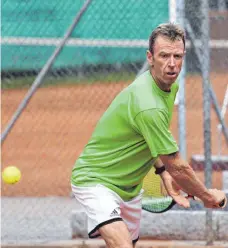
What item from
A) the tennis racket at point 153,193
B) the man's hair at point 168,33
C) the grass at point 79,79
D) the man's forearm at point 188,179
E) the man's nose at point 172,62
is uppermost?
the grass at point 79,79

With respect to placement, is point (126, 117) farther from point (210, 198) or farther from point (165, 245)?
point (165, 245)

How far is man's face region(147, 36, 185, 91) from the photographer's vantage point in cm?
510

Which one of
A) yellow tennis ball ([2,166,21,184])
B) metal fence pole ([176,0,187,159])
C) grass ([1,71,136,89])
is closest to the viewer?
yellow tennis ball ([2,166,21,184])

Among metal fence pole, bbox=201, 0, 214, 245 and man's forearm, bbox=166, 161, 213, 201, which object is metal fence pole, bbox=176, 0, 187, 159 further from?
man's forearm, bbox=166, 161, 213, 201

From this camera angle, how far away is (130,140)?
5.34 metres

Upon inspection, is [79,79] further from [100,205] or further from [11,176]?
[100,205]

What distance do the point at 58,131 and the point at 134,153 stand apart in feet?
25.5

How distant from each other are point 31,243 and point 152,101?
2955 mm

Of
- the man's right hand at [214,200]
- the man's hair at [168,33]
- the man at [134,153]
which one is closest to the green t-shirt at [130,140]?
the man at [134,153]

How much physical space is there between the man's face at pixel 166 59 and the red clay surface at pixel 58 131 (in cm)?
379

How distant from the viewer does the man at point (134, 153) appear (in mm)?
5094

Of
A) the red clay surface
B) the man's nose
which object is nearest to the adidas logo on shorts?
the man's nose

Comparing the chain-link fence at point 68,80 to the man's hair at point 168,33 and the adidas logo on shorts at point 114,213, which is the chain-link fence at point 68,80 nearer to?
the man's hair at point 168,33

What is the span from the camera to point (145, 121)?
507 cm
